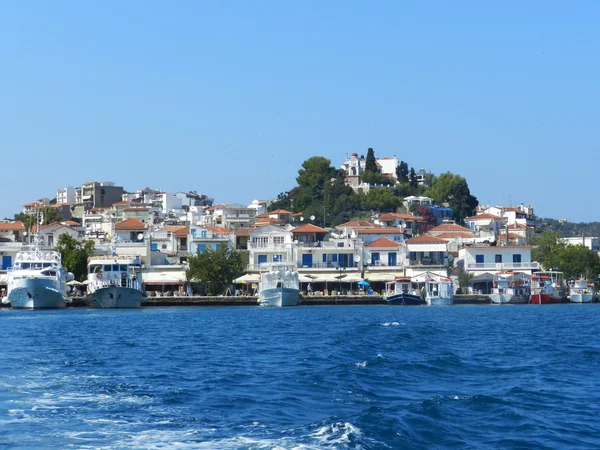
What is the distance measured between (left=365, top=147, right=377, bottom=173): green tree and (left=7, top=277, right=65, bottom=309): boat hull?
81.7 meters

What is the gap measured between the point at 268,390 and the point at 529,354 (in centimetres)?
1145

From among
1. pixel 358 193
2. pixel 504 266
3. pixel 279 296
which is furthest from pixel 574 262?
pixel 358 193

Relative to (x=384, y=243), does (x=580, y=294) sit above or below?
below

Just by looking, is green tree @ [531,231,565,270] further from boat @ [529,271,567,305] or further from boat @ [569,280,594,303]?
boat @ [529,271,567,305]

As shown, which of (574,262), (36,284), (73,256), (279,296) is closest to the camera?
(36,284)

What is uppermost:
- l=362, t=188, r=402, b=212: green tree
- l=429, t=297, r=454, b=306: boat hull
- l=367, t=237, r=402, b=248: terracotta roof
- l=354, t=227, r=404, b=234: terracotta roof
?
l=362, t=188, r=402, b=212: green tree

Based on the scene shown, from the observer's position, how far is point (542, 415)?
19.7m

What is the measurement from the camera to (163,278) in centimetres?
7569

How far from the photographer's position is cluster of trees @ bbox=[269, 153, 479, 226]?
125 m

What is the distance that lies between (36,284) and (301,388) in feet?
141

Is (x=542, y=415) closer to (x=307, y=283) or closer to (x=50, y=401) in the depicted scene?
(x=50, y=401)

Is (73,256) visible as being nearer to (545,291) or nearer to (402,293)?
(402,293)

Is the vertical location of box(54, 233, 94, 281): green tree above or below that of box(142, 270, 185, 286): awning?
above

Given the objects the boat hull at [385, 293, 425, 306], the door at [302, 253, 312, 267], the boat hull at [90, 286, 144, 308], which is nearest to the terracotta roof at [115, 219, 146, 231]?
the door at [302, 253, 312, 267]
